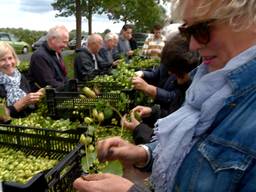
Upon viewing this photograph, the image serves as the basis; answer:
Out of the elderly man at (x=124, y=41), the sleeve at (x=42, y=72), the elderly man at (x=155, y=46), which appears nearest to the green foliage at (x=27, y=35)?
the elderly man at (x=124, y=41)

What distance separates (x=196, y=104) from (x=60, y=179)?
0.70 metres

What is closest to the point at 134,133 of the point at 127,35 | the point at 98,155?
the point at 98,155

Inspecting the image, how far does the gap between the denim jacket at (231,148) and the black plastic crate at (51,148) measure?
614mm

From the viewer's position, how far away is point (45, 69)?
450 cm

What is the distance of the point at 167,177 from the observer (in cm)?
117

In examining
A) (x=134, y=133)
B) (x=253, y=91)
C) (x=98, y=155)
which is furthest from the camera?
(x=134, y=133)

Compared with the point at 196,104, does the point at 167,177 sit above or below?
below

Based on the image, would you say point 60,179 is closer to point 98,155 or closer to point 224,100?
point 98,155

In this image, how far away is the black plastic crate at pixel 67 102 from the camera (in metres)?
3.41

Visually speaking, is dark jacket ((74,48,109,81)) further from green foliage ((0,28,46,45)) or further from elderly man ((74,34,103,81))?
green foliage ((0,28,46,45))

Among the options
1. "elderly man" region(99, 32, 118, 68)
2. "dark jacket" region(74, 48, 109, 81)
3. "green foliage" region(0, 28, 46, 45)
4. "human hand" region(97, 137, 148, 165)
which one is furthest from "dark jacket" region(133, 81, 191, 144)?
"green foliage" region(0, 28, 46, 45)

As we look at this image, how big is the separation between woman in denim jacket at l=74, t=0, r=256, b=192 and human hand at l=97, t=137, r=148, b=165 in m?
0.28

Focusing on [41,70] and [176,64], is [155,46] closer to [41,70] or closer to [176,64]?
[41,70]

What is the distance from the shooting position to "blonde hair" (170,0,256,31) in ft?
3.30
